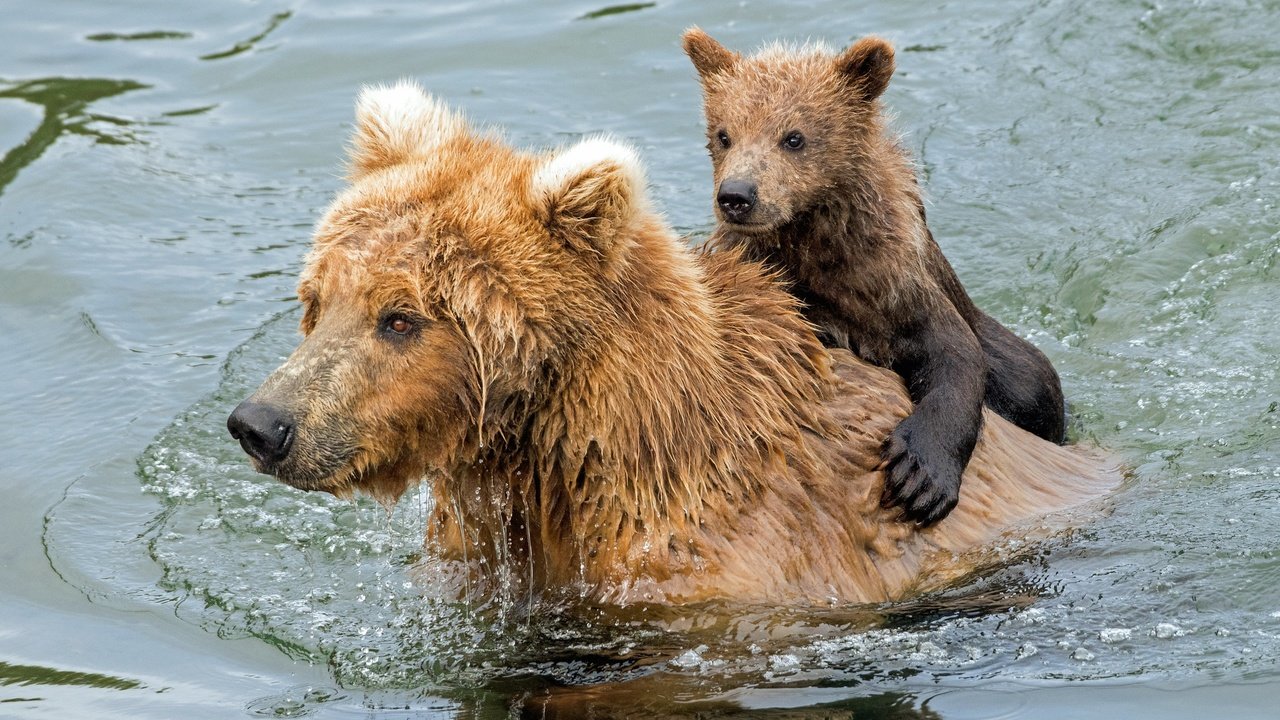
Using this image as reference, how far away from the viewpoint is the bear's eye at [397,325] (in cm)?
581

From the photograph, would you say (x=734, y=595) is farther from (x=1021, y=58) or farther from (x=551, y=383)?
(x=1021, y=58)

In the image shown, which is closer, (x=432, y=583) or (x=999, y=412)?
(x=432, y=583)

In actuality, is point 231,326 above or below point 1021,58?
below

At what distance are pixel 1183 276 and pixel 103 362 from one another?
6723 mm

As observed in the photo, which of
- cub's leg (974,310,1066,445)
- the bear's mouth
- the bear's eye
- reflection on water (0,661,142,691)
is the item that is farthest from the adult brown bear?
reflection on water (0,661,142,691)

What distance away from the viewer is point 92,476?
8664 millimetres

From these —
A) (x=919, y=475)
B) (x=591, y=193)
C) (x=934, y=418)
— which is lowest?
(x=919, y=475)

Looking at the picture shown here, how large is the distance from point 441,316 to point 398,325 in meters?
0.16

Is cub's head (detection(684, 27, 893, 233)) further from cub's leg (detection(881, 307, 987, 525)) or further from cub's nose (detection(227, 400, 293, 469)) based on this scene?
cub's nose (detection(227, 400, 293, 469))

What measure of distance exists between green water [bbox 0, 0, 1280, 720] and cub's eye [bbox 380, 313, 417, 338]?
4.80 feet

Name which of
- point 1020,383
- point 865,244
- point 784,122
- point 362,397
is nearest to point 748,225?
point 865,244

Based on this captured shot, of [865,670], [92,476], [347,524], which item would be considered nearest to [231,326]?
[92,476]

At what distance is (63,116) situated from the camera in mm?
13281

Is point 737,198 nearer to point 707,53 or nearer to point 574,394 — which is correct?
point 707,53
